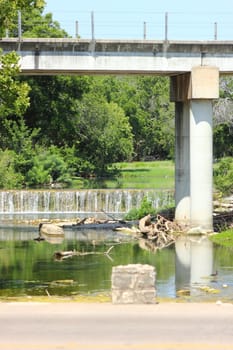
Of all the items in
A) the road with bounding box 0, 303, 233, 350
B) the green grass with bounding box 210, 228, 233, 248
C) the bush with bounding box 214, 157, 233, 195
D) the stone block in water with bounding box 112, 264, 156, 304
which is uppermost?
the bush with bounding box 214, 157, 233, 195

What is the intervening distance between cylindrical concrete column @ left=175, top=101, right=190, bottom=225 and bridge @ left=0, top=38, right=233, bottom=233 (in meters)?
0.52

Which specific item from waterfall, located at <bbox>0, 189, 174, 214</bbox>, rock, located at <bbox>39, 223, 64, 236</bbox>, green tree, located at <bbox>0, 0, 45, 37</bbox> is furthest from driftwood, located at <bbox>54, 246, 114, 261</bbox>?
waterfall, located at <bbox>0, 189, 174, 214</bbox>

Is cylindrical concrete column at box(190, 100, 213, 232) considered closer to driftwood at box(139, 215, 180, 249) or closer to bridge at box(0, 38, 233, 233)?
bridge at box(0, 38, 233, 233)

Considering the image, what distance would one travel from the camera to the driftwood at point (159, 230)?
37.9m

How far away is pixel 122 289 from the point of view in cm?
1708

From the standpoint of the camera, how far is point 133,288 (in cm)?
1706

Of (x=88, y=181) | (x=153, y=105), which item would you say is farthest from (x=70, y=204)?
(x=153, y=105)

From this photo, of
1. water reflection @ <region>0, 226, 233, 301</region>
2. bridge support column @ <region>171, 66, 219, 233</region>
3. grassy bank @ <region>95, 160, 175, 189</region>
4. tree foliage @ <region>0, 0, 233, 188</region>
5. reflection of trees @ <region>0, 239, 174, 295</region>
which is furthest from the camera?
grassy bank @ <region>95, 160, 175, 189</region>

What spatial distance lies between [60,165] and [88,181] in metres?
4.52

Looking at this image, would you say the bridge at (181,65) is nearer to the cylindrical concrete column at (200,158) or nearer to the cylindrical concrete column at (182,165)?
the cylindrical concrete column at (200,158)

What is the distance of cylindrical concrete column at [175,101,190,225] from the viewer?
41.3m

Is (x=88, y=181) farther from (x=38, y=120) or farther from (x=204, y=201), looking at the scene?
(x=204, y=201)

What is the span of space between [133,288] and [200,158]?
2361cm

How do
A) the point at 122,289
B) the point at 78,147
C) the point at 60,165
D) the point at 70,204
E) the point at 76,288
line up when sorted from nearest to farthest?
the point at 122,289 → the point at 76,288 → the point at 70,204 → the point at 60,165 → the point at 78,147
